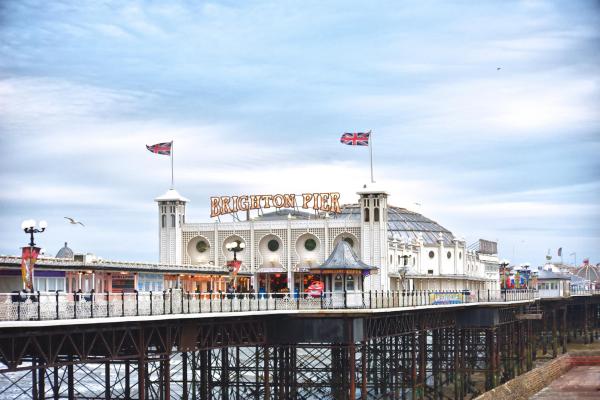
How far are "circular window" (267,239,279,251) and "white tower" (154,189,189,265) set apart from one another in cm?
840

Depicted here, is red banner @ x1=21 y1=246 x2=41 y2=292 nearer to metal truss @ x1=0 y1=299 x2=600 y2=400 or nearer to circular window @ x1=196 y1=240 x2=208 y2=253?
metal truss @ x1=0 y1=299 x2=600 y2=400

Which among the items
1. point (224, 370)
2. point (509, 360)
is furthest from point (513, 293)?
point (224, 370)

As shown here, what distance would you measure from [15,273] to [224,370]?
26689 millimetres

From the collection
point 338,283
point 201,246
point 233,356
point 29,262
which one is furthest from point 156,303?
point 201,246

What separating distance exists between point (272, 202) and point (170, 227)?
978 cm

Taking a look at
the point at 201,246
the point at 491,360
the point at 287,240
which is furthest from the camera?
the point at 201,246

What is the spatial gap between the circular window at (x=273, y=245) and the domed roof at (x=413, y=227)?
39534 millimetres

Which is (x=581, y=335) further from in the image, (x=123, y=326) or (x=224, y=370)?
(x=123, y=326)

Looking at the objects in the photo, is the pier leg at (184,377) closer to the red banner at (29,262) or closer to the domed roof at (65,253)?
the domed roof at (65,253)

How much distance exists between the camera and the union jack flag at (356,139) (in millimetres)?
93062

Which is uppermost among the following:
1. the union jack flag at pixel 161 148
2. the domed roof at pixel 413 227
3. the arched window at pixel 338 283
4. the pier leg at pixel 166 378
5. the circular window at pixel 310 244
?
the union jack flag at pixel 161 148

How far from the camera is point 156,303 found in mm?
50844

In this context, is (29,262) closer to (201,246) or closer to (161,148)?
(161,148)

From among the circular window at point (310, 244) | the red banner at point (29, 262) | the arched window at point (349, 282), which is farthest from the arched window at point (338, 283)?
the red banner at point (29, 262)
